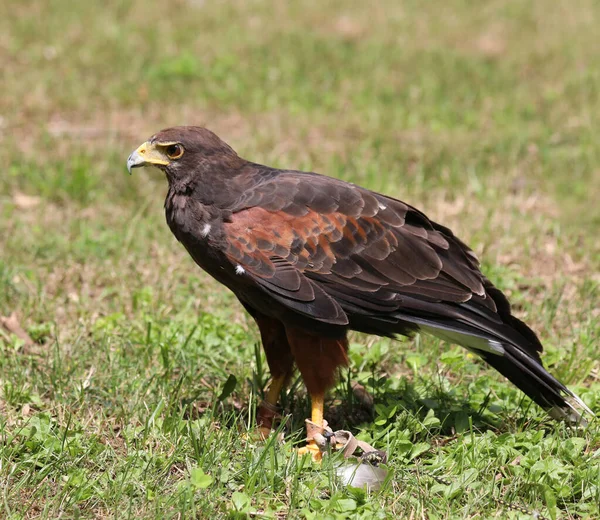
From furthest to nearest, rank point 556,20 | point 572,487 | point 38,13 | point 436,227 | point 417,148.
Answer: point 556,20, point 38,13, point 417,148, point 436,227, point 572,487

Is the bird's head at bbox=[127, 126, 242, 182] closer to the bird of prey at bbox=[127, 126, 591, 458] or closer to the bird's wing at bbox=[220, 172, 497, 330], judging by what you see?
the bird of prey at bbox=[127, 126, 591, 458]

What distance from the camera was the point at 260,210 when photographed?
414 cm

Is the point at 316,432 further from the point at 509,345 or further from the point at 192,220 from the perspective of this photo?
the point at 192,220

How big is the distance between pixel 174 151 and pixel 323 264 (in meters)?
0.95

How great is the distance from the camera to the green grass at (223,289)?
387 centimetres

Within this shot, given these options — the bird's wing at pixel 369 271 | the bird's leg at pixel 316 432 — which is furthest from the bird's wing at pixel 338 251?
the bird's leg at pixel 316 432

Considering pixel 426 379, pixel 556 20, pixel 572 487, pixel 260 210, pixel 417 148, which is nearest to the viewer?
pixel 572 487

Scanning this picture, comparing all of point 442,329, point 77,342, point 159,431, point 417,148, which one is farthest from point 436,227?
point 417,148

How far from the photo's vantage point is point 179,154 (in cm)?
427

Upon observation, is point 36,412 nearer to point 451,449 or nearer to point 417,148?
point 451,449

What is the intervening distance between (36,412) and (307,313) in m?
1.54

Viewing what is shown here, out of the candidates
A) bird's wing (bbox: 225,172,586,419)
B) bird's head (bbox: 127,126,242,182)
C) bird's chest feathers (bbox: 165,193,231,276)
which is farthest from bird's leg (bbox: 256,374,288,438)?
bird's head (bbox: 127,126,242,182)

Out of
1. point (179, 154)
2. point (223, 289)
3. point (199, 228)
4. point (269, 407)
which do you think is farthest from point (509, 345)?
point (223, 289)

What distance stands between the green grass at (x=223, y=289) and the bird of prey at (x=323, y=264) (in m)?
0.41
